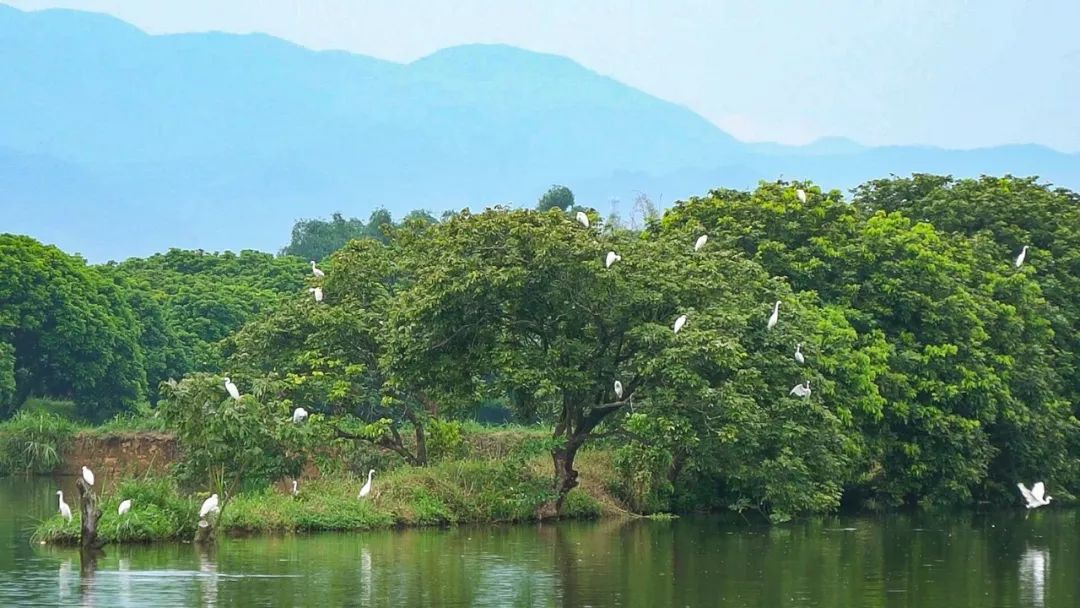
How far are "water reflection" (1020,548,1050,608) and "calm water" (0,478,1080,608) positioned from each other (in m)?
0.03

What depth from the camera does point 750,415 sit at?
31.1 m

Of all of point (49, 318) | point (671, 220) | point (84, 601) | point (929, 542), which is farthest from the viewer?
point (49, 318)

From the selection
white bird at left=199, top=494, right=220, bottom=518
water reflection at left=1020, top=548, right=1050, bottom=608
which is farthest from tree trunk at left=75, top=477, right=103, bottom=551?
water reflection at left=1020, top=548, right=1050, bottom=608

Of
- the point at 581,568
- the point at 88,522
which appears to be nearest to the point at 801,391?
the point at 581,568

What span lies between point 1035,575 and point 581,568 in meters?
6.67

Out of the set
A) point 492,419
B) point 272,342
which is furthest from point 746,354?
point 492,419

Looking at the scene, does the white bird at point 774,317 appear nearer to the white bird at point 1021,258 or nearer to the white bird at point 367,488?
the white bird at point 367,488

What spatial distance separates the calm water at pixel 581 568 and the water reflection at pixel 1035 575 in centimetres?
3

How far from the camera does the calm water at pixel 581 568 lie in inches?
803

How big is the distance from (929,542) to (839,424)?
4.07m

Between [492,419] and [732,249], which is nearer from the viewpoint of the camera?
[732,249]

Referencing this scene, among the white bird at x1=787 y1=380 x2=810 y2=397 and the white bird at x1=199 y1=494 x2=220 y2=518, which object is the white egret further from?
the white bird at x1=199 y1=494 x2=220 y2=518

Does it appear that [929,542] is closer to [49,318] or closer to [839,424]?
[839,424]

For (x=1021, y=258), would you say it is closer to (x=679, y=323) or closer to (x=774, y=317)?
(x=774, y=317)
